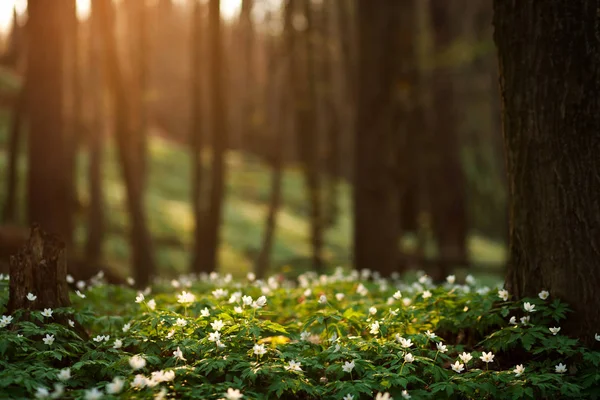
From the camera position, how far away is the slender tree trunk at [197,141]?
12.3 metres

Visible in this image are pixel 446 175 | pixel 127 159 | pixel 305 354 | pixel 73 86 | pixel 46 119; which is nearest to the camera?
pixel 305 354

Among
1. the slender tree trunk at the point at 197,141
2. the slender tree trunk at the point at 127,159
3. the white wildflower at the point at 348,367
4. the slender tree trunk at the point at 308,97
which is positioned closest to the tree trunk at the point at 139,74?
the slender tree trunk at the point at 197,141

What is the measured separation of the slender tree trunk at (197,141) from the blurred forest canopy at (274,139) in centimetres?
4

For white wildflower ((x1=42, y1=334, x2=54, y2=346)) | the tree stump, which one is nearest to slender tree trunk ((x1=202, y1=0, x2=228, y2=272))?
the tree stump

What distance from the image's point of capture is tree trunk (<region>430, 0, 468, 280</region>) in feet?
50.3

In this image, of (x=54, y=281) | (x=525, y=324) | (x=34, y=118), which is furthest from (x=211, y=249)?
(x=525, y=324)

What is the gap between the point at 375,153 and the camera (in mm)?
9625

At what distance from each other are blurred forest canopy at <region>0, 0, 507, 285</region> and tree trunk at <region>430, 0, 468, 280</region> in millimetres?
36

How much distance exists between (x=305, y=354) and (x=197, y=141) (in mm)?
10303

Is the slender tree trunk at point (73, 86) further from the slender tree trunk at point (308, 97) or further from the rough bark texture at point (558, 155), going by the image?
the rough bark texture at point (558, 155)

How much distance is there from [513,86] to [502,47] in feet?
1.14

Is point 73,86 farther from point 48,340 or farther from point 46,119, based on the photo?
point 48,340

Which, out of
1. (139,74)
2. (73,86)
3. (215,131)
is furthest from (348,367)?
(139,74)

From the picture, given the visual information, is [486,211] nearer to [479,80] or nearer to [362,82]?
[479,80]
